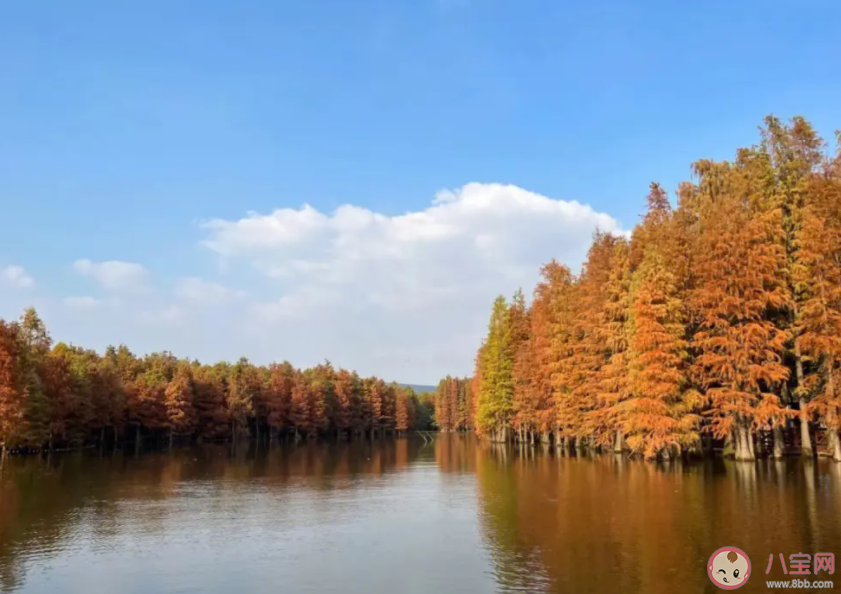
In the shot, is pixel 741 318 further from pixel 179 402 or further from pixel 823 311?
pixel 179 402

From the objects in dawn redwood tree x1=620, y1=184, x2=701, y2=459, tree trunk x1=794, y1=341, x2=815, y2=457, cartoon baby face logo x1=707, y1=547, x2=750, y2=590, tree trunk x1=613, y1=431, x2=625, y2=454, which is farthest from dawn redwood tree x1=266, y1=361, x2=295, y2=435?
cartoon baby face logo x1=707, y1=547, x2=750, y2=590

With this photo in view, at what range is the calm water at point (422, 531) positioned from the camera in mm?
18312

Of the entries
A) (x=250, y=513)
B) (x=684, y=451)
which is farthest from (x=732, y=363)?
(x=250, y=513)

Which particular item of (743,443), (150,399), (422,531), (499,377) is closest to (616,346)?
Result: (743,443)

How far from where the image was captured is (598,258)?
6575 centimetres

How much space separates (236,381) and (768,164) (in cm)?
11057

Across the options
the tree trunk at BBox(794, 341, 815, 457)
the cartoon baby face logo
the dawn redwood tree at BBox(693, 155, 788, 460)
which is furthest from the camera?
the tree trunk at BBox(794, 341, 815, 457)

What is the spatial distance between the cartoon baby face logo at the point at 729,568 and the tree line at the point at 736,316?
91.4 ft

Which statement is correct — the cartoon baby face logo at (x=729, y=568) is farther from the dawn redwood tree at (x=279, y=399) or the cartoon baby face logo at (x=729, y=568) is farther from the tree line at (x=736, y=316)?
the dawn redwood tree at (x=279, y=399)

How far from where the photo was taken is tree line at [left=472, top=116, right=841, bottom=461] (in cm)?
4431

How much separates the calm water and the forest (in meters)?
35.3

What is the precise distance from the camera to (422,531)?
86.0 feet

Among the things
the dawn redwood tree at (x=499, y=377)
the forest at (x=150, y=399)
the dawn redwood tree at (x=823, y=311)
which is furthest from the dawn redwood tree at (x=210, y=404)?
the dawn redwood tree at (x=823, y=311)

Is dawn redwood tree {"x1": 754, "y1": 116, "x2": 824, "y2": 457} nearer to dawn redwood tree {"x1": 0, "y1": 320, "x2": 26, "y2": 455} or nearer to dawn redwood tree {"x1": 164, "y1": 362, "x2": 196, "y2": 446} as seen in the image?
dawn redwood tree {"x1": 0, "y1": 320, "x2": 26, "y2": 455}
